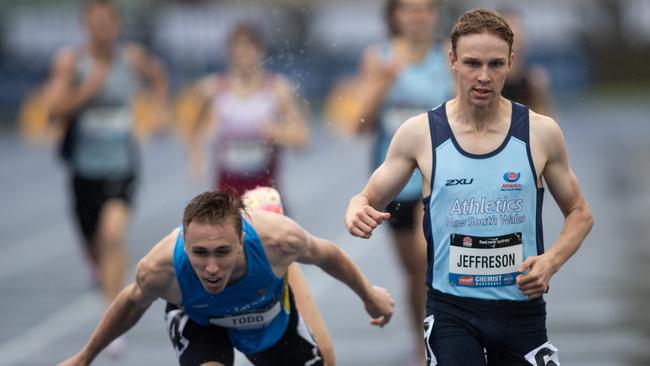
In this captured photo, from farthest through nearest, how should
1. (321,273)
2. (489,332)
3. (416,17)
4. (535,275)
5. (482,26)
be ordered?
(321,273)
(416,17)
(489,332)
(482,26)
(535,275)

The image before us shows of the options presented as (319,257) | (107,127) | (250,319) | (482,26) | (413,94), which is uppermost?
(107,127)

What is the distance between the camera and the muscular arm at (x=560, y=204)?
5355 millimetres

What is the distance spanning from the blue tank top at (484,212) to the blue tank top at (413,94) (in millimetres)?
3637

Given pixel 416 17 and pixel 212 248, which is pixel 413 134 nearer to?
pixel 212 248

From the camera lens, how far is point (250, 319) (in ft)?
20.5

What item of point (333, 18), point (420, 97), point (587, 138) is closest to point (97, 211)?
point (420, 97)

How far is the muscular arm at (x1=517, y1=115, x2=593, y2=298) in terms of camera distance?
17.6ft

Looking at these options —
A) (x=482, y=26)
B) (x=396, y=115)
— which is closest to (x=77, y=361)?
(x=482, y=26)

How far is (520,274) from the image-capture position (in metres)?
5.52

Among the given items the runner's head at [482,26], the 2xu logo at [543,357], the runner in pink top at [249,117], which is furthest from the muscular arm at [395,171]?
the runner in pink top at [249,117]

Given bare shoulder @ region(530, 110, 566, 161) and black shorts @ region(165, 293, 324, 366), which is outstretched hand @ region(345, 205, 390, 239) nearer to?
bare shoulder @ region(530, 110, 566, 161)

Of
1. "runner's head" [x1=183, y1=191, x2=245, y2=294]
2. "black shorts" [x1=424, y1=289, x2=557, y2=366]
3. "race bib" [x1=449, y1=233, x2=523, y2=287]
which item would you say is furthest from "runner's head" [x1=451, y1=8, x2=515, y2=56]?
"runner's head" [x1=183, y1=191, x2=245, y2=294]

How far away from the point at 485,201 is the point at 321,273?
905 cm

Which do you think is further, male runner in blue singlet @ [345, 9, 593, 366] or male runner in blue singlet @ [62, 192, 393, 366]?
male runner in blue singlet @ [62, 192, 393, 366]
